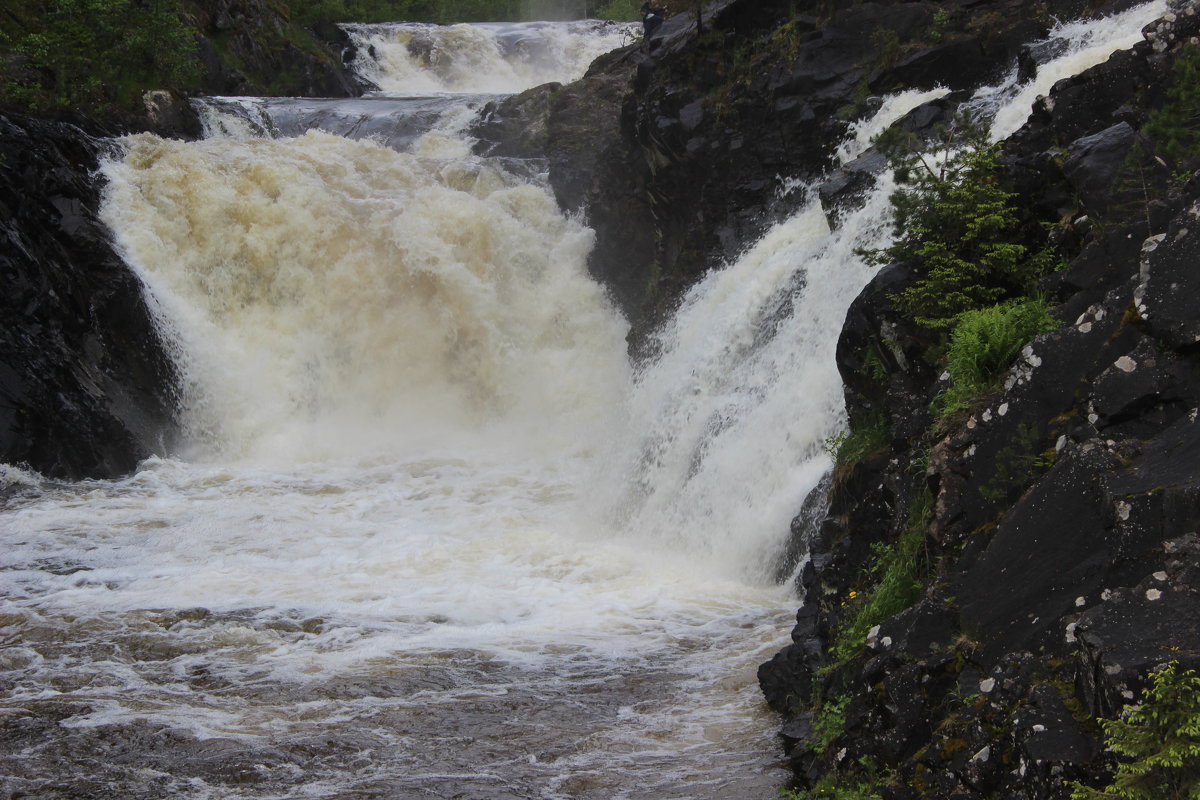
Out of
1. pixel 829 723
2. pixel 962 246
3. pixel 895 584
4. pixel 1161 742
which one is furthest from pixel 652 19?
pixel 1161 742

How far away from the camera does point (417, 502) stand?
17109mm

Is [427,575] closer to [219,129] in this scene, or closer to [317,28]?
[219,129]

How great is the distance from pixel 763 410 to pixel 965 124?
4.53m

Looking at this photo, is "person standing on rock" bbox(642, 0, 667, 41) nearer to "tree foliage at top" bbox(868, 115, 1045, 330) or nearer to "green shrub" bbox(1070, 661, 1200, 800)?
"tree foliage at top" bbox(868, 115, 1045, 330)

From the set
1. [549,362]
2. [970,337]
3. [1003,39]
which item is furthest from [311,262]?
[970,337]

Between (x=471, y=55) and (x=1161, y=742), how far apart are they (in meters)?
35.9

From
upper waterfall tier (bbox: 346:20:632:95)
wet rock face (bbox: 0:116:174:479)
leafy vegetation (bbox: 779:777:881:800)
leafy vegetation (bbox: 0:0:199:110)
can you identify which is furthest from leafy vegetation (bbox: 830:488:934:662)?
upper waterfall tier (bbox: 346:20:632:95)

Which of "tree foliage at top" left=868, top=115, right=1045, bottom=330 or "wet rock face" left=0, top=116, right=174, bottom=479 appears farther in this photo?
"wet rock face" left=0, top=116, right=174, bottom=479

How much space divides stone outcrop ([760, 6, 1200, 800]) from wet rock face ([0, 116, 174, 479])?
1381 centimetres

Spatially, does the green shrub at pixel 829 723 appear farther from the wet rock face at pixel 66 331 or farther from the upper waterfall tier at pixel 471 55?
the upper waterfall tier at pixel 471 55

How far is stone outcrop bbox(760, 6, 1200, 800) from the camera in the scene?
509 centimetres

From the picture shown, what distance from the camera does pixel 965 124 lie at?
11086mm

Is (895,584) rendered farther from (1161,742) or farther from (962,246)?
(962,246)

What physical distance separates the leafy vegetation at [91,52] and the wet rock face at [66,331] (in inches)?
125
